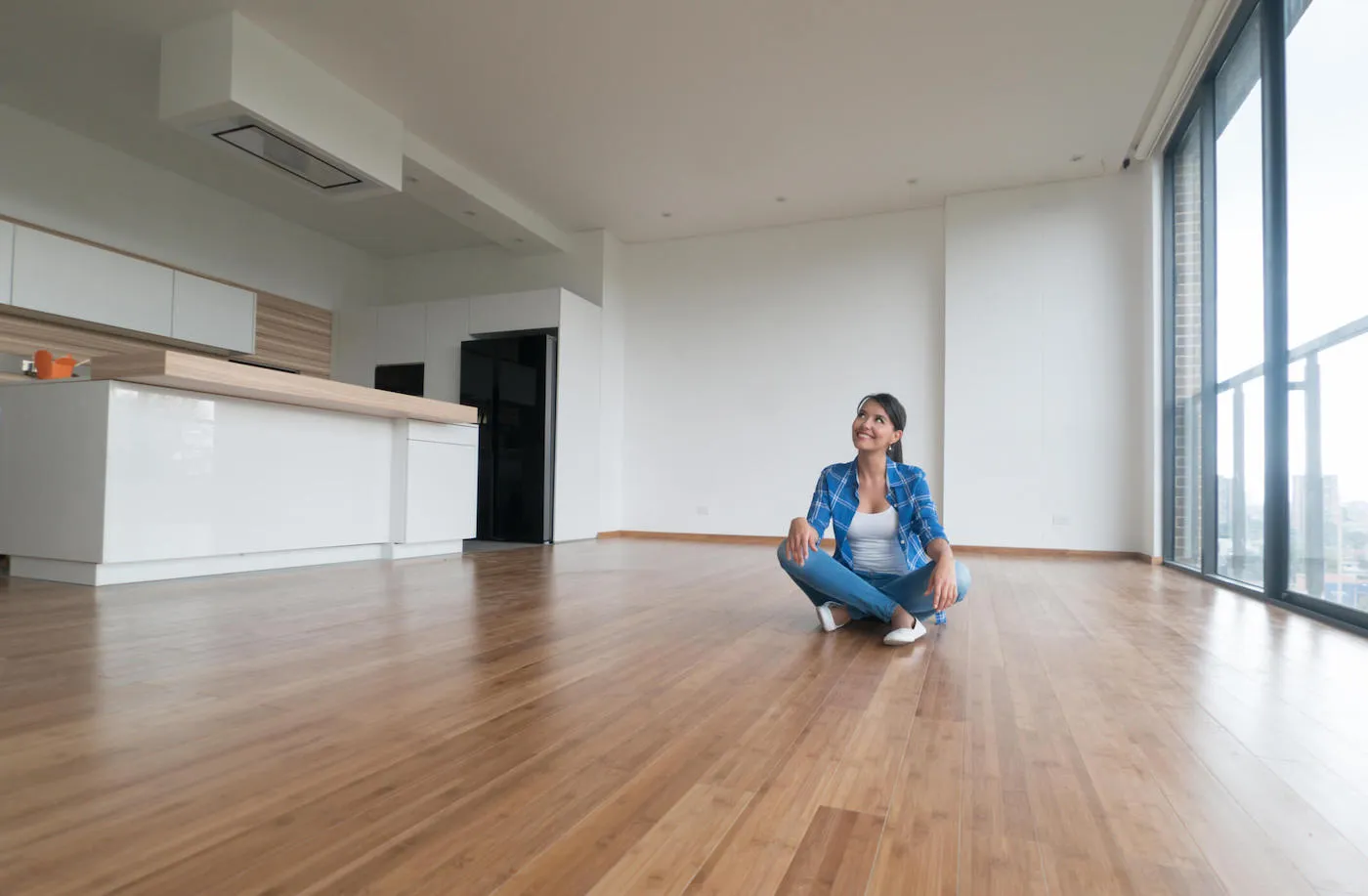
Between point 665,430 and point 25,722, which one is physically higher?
point 665,430

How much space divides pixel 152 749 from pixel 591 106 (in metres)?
4.69

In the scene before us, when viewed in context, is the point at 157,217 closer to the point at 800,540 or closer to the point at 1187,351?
the point at 800,540

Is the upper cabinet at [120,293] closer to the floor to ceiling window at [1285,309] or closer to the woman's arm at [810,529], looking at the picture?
the woman's arm at [810,529]

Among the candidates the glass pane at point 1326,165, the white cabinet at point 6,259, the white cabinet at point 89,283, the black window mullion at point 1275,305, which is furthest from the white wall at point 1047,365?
the white cabinet at point 6,259

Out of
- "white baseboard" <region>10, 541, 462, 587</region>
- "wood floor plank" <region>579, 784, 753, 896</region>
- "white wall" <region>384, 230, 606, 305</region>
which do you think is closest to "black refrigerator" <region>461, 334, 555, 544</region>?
"white wall" <region>384, 230, 606, 305</region>

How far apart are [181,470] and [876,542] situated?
10.4 feet

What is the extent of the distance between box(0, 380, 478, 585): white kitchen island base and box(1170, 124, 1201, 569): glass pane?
5.26 metres

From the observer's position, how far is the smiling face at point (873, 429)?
2.55 m

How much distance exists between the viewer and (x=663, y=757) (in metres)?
1.36

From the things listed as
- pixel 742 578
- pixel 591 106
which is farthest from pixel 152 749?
pixel 591 106

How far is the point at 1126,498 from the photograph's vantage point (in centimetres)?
608

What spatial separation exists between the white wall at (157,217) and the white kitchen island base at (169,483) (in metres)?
2.67

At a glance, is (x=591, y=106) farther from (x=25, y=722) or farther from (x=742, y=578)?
(x=25, y=722)

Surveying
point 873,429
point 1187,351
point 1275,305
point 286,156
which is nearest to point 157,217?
point 286,156
